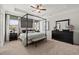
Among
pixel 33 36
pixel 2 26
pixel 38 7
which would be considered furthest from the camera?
pixel 33 36

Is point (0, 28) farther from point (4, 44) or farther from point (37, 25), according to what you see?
point (37, 25)

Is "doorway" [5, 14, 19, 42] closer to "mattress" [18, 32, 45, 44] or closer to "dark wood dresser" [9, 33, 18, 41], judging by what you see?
"dark wood dresser" [9, 33, 18, 41]

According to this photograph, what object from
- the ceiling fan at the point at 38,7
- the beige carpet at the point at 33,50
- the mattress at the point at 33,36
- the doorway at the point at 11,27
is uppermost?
the ceiling fan at the point at 38,7

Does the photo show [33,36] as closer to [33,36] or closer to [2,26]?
[33,36]

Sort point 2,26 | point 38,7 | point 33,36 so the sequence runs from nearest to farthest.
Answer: point 2,26 → point 38,7 → point 33,36

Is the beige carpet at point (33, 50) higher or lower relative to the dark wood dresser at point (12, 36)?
lower

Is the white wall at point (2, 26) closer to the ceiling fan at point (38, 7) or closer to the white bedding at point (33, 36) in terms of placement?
the white bedding at point (33, 36)

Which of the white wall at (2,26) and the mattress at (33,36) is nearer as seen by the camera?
the white wall at (2,26)

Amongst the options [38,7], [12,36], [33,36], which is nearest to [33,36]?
[33,36]

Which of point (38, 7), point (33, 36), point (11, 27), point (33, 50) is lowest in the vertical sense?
point (33, 50)

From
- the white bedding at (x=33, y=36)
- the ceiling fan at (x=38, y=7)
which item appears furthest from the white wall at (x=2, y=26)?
the ceiling fan at (x=38, y=7)

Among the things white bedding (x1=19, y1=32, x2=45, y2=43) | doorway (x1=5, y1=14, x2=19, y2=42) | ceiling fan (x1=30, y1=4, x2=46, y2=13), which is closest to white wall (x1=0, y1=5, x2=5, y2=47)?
doorway (x1=5, y1=14, x2=19, y2=42)

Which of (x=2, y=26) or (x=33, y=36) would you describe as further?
(x=33, y=36)
